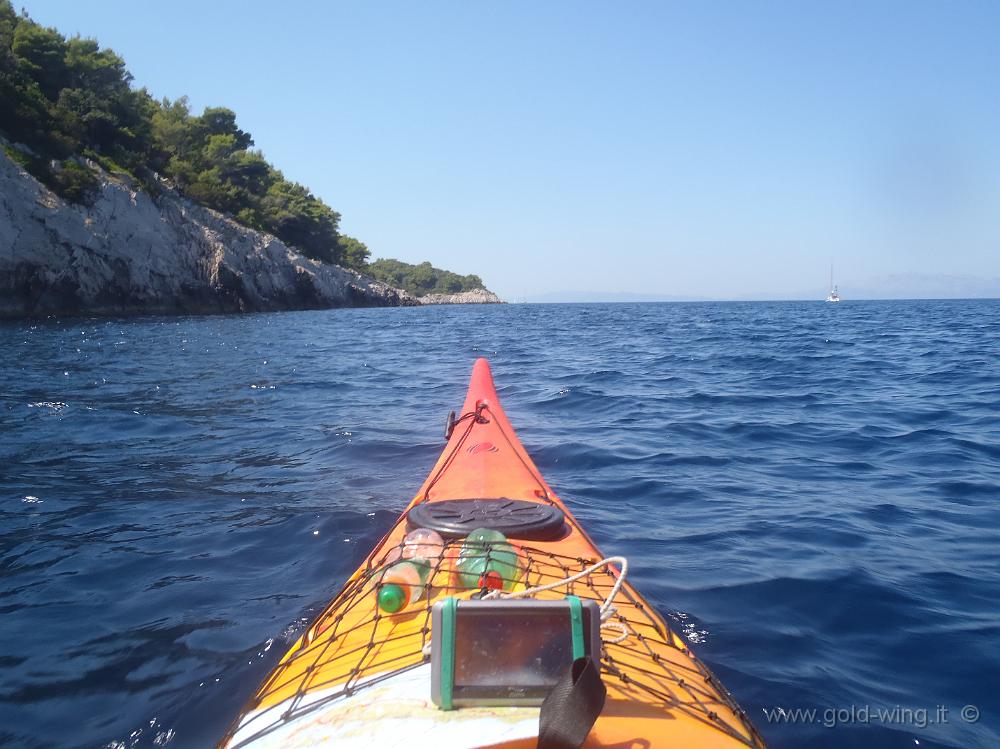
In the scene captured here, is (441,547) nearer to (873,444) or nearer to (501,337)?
(873,444)

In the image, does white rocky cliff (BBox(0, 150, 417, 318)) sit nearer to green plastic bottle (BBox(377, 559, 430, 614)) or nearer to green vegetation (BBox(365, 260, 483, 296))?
green plastic bottle (BBox(377, 559, 430, 614))

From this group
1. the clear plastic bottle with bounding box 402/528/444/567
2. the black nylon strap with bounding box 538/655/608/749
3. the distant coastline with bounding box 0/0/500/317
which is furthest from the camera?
the distant coastline with bounding box 0/0/500/317

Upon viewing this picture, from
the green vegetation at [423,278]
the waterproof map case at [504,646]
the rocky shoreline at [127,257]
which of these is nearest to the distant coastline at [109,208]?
the rocky shoreline at [127,257]

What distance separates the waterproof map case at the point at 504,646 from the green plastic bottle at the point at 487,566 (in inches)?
19.7

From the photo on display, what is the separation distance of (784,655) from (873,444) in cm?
387

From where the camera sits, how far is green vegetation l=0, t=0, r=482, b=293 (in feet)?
76.1

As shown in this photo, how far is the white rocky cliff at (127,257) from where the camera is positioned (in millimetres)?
20078

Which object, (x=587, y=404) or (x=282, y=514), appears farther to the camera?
(x=587, y=404)

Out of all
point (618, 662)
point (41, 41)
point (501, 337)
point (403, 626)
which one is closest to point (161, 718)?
point (403, 626)

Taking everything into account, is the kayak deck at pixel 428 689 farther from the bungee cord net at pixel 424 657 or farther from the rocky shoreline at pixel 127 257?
the rocky shoreline at pixel 127 257

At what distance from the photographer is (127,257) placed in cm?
2455

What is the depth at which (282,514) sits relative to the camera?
14.6ft

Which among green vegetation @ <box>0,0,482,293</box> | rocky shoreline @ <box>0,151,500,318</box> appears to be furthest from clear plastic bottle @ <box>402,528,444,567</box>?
green vegetation @ <box>0,0,482,293</box>

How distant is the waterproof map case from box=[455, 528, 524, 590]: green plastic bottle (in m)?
0.50
